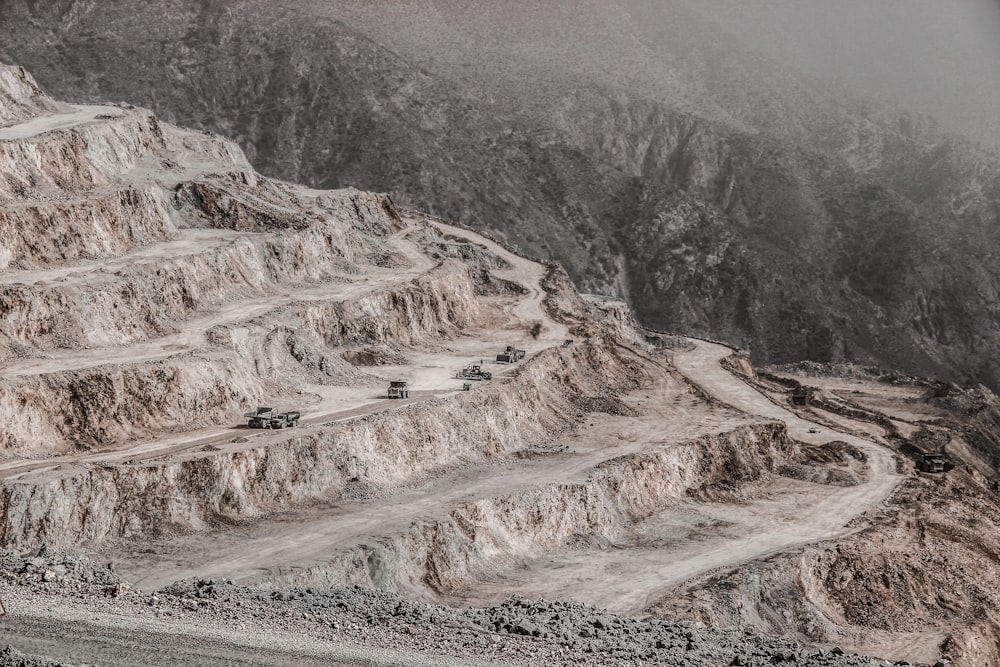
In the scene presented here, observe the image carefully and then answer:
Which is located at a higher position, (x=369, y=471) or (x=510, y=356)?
(x=510, y=356)

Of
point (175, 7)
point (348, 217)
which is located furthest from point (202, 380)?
point (175, 7)

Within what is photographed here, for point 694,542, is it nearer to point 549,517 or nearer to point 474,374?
point 549,517

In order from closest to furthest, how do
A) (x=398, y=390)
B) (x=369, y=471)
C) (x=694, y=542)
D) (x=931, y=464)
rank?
(x=369, y=471) < (x=694, y=542) < (x=398, y=390) < (x=931, y=464)

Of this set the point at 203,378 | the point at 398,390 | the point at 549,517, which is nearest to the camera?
the point at 549,517

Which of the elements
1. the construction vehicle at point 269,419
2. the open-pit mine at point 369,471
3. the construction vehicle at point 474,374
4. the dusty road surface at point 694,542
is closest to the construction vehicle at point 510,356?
the open-pit mine at point 369,471

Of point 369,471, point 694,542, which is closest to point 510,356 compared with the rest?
point 694,542

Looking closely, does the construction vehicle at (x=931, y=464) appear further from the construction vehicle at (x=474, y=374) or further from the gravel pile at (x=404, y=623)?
the gravel pile at (x=404, y=623)
